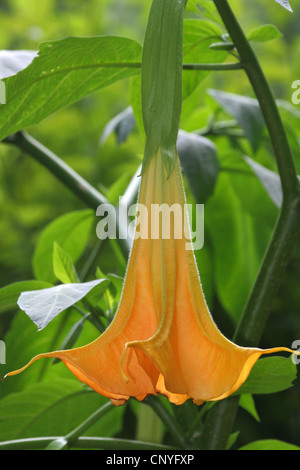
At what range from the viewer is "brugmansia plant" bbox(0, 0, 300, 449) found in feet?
0.67

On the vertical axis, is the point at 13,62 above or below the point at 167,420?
above

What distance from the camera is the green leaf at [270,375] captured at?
0.30m

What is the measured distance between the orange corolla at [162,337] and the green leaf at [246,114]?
0.24 metres

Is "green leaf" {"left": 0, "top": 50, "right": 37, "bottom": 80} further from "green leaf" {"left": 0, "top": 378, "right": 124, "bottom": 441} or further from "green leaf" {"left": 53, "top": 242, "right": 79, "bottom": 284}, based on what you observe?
"green leaf" {"left": 0, "top": 378, "right": 124, "bottom": 441}

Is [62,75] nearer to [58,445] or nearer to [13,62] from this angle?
[13,62]

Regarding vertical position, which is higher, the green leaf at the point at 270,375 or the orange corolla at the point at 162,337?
the orange corolla at the point at 162,337

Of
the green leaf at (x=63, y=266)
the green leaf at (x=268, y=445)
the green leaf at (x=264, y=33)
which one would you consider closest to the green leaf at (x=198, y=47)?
the green leaf at (x=264, y=33)

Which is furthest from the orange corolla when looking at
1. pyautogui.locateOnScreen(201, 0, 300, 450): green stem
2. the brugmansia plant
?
pyautogui.locateOnScreen(201, 0, 300, 450): green stem

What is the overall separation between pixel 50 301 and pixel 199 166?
0.19 meters

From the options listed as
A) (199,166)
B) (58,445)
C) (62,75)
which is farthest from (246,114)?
(58,445)

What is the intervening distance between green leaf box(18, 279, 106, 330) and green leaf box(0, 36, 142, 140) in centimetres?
10

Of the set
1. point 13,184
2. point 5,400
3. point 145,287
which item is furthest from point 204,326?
point 13,184

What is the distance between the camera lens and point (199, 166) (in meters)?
0.41

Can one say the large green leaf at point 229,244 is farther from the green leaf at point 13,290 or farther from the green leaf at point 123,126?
the green leaf at point 13,290
